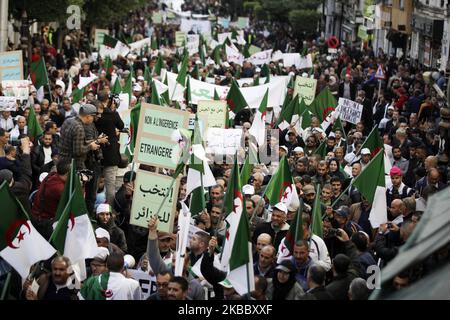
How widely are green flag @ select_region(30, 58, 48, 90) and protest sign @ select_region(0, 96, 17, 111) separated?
5011 millimetres

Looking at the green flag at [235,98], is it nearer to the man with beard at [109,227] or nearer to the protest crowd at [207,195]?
the protest crowd at [207,195]

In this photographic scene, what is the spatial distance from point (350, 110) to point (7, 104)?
6664 mm

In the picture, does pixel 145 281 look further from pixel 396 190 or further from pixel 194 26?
pixel 194 26

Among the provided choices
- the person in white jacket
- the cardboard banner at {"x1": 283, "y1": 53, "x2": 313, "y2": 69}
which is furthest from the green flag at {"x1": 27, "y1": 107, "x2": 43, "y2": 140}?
the cardboard banner at {"x1": 283, "y1": 53, "x2": 313, "y2": 69}

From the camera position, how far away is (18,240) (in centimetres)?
962

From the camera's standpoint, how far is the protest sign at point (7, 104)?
1833 centimetres

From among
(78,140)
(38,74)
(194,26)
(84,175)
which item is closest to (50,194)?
(84,175)

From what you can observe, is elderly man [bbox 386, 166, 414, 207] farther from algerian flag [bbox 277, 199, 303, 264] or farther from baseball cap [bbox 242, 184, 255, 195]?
algerian flag [bbox 277, 199, 303, 264]

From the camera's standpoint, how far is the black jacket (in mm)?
15617

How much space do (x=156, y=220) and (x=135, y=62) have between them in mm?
22063

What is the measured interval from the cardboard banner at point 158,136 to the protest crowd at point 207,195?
0.7 inches

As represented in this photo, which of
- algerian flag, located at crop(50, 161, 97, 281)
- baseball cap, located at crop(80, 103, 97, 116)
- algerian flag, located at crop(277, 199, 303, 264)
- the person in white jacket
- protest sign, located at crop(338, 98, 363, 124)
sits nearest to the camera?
algerian flag, located at crop(50, 161, 97, 281)

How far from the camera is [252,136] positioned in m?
17.7
